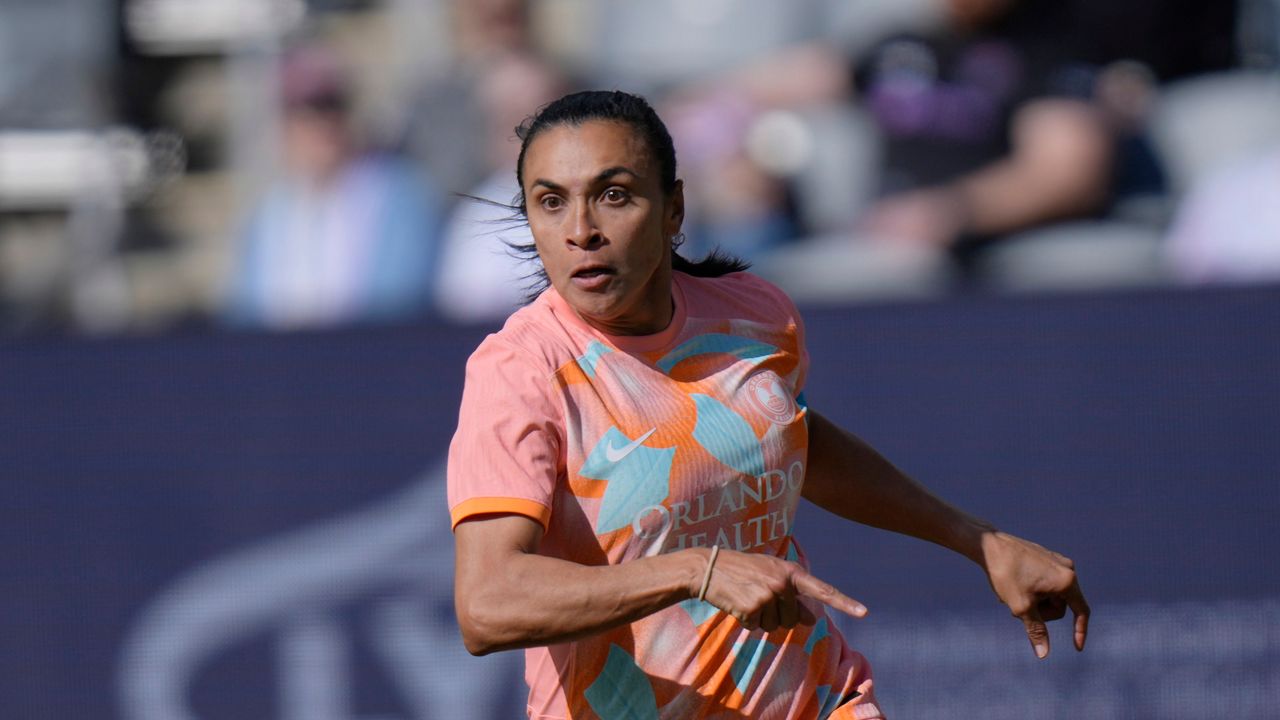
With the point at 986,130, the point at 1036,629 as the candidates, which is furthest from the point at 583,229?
the point at 986,130

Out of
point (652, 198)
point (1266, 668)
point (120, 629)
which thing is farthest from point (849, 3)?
point (652, 198)

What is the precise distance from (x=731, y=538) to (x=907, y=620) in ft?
10.3

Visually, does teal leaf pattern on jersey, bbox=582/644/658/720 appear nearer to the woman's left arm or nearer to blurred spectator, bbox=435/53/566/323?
the woman's left arm

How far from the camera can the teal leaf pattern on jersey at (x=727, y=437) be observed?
2.87 meters

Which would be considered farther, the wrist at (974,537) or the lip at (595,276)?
the wrist at (974,537)

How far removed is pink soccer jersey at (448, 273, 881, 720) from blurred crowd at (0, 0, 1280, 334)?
2.91 metres

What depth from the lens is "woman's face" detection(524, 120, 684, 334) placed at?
2.74 m

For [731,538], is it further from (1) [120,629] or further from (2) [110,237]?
(2) [110,237]

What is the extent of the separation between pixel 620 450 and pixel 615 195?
0.42 meters

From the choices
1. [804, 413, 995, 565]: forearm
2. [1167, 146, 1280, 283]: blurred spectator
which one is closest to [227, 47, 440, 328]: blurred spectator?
[1167, 146, 1280, 283]: blurred spectator

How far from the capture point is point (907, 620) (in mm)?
5883

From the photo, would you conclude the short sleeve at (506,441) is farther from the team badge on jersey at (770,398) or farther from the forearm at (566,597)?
the team badge on jersey at (770,398)

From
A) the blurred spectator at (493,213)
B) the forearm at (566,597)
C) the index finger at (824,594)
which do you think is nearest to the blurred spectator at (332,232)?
the blurred spectator at (493,213)

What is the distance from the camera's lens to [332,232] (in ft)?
23.2
